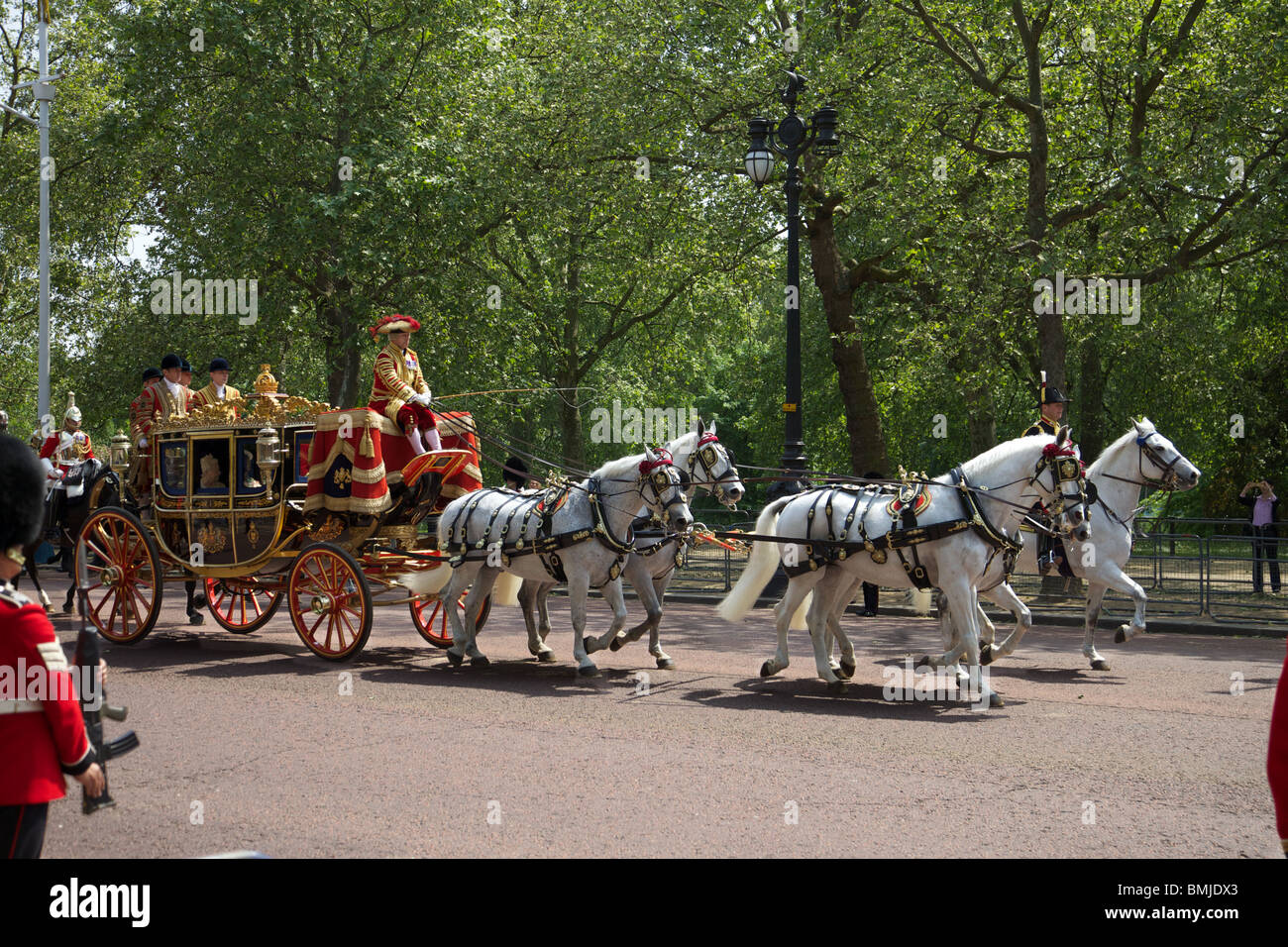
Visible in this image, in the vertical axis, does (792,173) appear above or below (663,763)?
above

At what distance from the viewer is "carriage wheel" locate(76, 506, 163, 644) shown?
11969 millimetres

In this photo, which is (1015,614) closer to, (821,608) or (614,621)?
(821,608)

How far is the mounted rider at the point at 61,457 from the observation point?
50.2ft

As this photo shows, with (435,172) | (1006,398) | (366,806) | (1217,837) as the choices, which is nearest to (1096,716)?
(1217,837)

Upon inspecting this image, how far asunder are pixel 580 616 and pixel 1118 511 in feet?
18.1

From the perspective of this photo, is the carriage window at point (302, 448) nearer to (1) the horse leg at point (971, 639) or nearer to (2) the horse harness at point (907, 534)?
(2) the horse harness at point (907, 534)

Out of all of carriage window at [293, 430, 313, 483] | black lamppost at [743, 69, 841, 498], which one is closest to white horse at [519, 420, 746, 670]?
carriage window at [293, 430, 313, 483]

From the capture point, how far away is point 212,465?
12156mm

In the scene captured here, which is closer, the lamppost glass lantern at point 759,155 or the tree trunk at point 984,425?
the lamppost glass lantern at point 759,155

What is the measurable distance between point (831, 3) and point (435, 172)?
7754 mm

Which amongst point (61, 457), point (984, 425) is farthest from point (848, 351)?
point (61, 457)

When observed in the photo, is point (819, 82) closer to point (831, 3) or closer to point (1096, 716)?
point (831, 3)

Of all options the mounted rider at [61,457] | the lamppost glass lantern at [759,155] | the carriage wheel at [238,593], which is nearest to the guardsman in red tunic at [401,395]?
the carriage wheel at [238,593]

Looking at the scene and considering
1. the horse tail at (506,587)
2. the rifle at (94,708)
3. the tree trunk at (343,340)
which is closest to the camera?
the rifle at (94,708)
